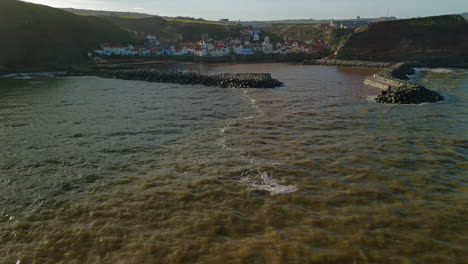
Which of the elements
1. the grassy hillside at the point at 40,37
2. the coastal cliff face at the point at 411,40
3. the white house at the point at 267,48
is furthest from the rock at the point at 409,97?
the white house at the point at 267,48

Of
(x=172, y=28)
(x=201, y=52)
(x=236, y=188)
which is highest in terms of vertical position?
(x=172, y=28)

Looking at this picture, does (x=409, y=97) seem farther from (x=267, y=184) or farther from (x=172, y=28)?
(x=172, y=28)

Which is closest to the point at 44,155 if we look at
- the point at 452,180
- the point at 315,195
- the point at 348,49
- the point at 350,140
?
the point at 315,195

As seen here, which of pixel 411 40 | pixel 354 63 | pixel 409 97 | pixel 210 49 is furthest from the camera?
pixel 210 49

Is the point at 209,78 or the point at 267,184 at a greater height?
the point at 209,78

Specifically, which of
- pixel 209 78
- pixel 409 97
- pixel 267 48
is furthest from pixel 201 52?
pixel 409 97

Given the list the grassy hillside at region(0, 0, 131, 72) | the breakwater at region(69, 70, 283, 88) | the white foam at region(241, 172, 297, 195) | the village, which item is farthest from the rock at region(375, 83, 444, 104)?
the village

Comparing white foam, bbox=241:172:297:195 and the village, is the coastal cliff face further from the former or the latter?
white foam, bbox=241:172:297:195
